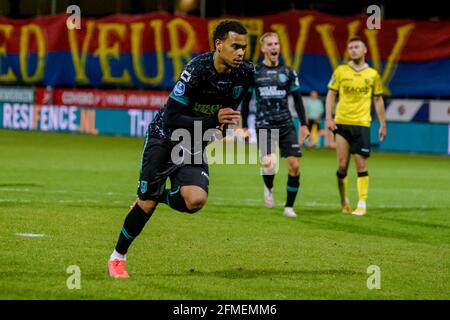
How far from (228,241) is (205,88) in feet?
9.83

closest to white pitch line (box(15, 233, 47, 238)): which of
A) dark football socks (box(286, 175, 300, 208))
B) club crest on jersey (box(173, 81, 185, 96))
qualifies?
club crest on jersey (box(173, 81, 185, 96))

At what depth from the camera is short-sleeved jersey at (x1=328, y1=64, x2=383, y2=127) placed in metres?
15.3

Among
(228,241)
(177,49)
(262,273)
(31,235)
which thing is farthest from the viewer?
(177,49)

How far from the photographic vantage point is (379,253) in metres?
11.1

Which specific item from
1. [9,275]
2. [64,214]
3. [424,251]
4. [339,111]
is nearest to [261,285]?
[9,275]

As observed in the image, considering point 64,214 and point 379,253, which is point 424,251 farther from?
point 64,214

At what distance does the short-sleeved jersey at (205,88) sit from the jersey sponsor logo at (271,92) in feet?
19.3

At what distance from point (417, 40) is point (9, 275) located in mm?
21891

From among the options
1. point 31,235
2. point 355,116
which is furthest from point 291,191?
point 31,235

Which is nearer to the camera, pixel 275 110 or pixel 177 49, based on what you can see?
pixel 275 110

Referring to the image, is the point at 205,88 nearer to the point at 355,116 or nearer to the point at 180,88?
the point at 180,88

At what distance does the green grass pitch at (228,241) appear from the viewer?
8625 millimetres

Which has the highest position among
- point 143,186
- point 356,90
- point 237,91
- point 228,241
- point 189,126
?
point 237,91

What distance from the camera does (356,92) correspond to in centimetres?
1534
